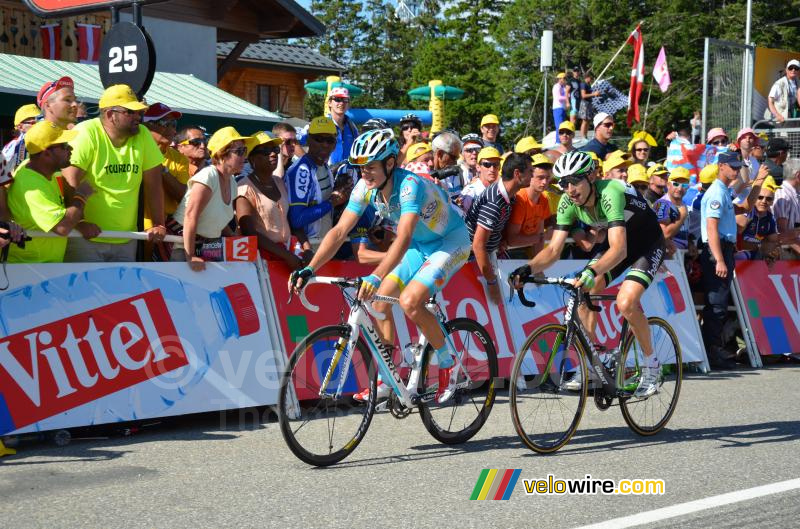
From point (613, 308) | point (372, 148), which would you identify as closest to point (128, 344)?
point (372, 148)

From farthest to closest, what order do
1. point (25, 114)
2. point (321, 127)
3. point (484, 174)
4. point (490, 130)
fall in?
point (490, 130), point (484, 174), point (321, 127), point (25, 114)

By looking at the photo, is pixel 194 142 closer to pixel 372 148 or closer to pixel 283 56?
pixel 372 148

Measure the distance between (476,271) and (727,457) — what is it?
12.0ft

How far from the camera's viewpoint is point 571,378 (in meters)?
7.56

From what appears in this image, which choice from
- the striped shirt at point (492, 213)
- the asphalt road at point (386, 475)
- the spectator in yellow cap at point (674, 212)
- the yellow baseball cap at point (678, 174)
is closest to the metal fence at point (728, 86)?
the yellow baseball cap at point (678, 174)

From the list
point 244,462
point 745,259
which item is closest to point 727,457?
point 244,462

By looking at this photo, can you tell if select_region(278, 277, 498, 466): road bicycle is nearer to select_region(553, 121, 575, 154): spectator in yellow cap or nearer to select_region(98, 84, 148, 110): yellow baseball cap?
select_region(98, 84, 148, 110): yellow baseball cap

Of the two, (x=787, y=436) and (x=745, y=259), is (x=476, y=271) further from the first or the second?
(x=745, y=259)

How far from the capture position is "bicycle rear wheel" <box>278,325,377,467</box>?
6551 millimetres

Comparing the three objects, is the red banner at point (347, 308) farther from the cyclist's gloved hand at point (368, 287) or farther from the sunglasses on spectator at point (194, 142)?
the sunglasses on spectator at point (194, 142)

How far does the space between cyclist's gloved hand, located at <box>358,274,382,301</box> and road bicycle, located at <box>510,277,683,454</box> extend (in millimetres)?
1098

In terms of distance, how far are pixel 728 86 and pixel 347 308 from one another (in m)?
12.2

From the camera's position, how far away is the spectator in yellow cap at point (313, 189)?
9.54m

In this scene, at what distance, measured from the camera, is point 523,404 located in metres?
7.35
